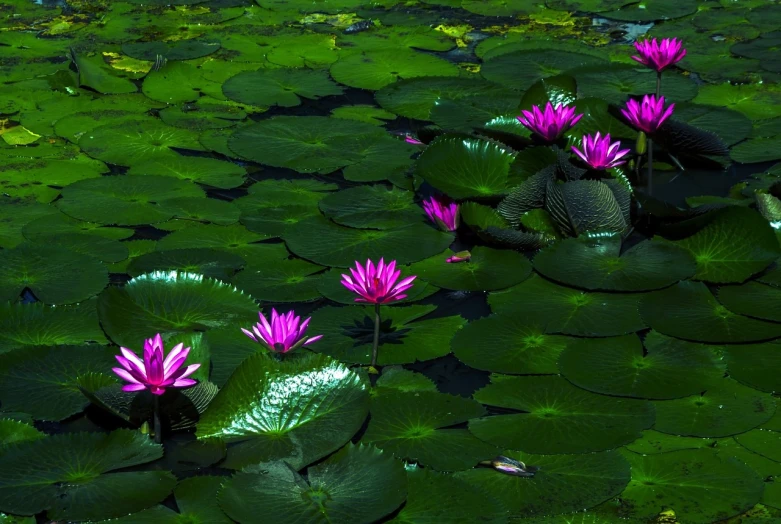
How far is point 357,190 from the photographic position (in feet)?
13.6

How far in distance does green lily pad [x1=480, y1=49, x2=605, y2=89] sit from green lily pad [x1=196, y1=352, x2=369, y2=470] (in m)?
2.88

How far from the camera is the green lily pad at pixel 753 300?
10.6 feet

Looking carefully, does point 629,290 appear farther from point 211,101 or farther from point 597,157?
point 211,101

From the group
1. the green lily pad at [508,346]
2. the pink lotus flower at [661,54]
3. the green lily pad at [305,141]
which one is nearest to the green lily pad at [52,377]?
the green lily pad at [508,346]

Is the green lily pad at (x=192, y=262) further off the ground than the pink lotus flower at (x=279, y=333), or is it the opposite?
the pink lotus flower at (x=279, y=333)

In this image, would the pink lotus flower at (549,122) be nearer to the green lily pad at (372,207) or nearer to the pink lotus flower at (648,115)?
the pink lotus flower at (648,115)

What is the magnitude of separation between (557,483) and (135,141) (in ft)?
9.62

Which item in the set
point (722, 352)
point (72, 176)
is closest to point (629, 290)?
point (722, 352)

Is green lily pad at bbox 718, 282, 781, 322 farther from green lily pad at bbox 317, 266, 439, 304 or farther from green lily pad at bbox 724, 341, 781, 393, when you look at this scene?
green lily pad at bbox 317, 266, 439, 304

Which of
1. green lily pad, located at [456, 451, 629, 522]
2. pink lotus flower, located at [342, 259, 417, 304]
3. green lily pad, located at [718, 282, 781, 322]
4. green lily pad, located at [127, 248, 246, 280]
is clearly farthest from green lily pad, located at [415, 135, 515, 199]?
green lily pad, located at [456, 451, 629, 522]

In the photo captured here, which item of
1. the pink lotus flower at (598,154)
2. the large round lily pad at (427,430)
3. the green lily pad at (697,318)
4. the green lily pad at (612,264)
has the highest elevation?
the pink lotus flower at (598,154)

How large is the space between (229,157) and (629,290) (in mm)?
2033

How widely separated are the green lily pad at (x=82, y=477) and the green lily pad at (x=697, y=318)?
5.20 ft

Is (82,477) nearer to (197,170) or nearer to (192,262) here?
(192,262)
